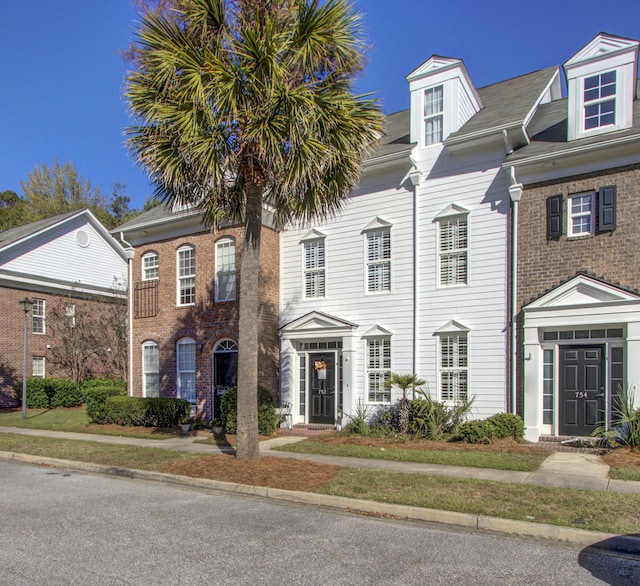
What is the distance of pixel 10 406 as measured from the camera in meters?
23.8

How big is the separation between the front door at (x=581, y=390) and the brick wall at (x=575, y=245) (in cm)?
93

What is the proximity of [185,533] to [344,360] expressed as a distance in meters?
9.02

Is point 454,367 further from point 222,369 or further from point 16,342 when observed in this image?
point 16,342

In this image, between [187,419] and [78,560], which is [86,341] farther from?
[78,560]

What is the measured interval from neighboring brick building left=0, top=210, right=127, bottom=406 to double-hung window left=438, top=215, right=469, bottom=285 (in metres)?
18.5

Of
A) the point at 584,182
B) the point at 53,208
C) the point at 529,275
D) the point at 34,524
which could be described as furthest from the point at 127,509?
the point at 53,208

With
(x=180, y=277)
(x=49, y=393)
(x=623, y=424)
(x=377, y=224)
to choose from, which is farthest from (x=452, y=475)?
(x=49, y=393)

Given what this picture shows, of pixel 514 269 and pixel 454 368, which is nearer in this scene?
pixel 514 269

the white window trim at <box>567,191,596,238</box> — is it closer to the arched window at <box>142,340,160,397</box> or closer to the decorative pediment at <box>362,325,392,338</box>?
the decorative pediment at <box>362,325,392,338</box>

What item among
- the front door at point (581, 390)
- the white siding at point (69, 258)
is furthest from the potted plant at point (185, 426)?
the white siding at point (69, 258)

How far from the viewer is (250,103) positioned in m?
9.18

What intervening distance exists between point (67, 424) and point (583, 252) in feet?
50.8

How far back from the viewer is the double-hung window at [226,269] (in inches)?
647

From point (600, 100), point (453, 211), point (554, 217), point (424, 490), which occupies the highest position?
point (600, 100)
